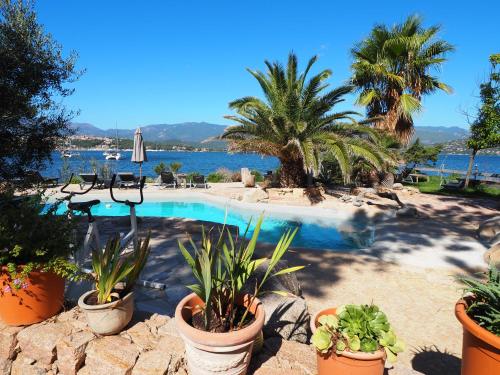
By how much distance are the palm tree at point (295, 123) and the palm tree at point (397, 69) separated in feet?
6.72

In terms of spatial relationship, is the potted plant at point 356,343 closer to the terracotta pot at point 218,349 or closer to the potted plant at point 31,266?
the terracotta pot at point 218,349

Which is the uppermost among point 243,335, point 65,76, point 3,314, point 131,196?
point 65,76

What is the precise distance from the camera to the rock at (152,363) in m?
2.07

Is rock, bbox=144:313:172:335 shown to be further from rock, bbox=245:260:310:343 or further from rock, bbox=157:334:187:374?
rock, bbox=245:260:310:343

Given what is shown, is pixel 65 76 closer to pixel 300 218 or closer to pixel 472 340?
pixel 472 340

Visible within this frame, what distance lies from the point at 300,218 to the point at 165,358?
8.21 metres

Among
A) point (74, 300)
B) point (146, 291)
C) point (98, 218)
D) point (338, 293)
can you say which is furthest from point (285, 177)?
point (74, 300)

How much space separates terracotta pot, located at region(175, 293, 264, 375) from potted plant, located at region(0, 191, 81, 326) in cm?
118

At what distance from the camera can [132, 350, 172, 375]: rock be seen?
81.6 inches

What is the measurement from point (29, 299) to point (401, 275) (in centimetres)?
498

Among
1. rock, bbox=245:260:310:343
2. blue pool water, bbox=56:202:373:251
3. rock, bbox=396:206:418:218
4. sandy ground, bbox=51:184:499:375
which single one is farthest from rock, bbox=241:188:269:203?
rock, bbox=245:260:310:343

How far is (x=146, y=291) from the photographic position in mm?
3592

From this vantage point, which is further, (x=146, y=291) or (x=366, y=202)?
(x=366, y=202)

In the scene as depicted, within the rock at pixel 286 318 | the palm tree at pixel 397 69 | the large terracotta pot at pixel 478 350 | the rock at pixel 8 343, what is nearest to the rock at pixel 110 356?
the rock at pixel 8 343
